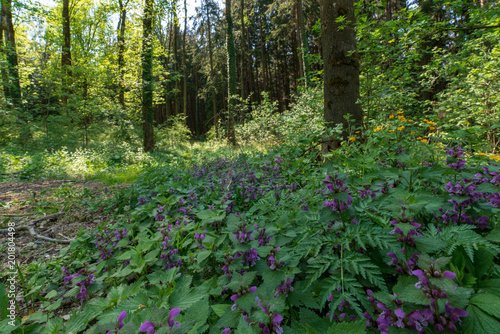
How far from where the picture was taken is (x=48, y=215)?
153 inches

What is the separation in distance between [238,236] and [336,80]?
3579 mm

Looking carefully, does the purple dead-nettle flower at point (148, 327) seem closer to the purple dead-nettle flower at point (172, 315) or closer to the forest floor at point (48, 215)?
the purple dead-nettle flower at point (172, 315)

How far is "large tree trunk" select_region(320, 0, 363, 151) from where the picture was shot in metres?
4.06

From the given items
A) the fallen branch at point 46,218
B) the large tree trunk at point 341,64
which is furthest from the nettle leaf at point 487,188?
the fallen branch at point 46,218

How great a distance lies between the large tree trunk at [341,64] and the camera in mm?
4059

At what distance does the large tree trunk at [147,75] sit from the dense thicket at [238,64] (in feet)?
1.01

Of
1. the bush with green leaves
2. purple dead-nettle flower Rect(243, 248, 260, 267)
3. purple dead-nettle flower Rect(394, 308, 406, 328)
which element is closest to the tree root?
the bush with green leaves

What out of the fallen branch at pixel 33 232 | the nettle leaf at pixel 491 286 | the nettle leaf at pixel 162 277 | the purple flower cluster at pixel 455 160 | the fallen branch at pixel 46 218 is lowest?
the fallen branch at pixel 33 232

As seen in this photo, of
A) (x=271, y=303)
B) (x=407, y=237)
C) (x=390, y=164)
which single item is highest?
(x=390, y=164)

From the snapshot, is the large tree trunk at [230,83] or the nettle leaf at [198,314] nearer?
the nettle leaf at [198,314]

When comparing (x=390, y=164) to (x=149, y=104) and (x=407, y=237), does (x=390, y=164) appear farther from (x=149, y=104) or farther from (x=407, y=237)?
(x=149, y=104)

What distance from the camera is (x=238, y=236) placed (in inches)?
62.9

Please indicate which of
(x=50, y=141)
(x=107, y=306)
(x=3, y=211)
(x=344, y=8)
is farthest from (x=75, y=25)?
(x=107, y=306)

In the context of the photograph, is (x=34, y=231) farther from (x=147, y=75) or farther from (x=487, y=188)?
(x=147, y=75)
